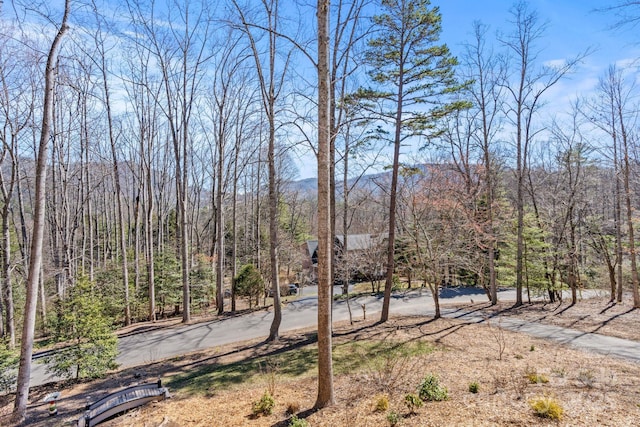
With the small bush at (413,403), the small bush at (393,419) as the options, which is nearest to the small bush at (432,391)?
the small bush at (413,403)

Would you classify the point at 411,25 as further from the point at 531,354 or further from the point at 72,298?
the point at 72,298

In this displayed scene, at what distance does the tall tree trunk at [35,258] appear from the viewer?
5.36 metres

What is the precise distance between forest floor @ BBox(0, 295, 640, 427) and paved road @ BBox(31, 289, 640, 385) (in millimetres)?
784

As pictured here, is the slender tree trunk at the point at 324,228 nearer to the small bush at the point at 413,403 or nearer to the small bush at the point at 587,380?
the small bush at the point at 413,403

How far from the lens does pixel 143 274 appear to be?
1600cm

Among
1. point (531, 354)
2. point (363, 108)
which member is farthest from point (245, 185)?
point (531, 354)

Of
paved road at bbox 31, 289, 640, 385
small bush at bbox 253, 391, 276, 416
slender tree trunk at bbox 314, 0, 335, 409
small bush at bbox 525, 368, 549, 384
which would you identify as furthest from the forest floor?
paved road at bbox 31, 289, 640, 385

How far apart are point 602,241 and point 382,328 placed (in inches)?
463

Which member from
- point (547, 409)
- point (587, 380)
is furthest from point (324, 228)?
point (587, 380)

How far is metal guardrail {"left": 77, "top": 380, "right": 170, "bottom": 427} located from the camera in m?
4.90

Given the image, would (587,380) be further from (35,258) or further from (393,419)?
(35,258)

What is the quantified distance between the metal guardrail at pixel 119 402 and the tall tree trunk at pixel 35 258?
128cm

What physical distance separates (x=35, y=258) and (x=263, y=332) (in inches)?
295

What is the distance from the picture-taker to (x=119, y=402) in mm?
5219
